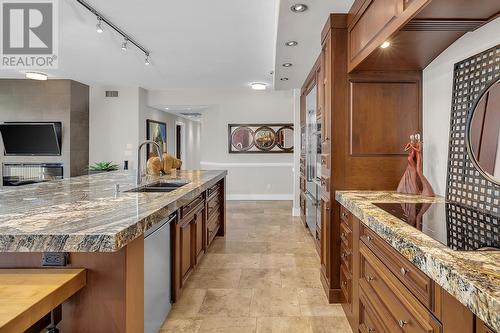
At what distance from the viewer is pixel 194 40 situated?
418 centimetres

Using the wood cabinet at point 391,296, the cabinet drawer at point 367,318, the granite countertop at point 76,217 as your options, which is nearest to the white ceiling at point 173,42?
the granite countertop at point 76,217

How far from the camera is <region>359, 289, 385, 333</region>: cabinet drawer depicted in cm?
154

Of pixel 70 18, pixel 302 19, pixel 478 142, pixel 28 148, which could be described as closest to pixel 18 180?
pixel 28 148

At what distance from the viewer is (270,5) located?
10.2 ft

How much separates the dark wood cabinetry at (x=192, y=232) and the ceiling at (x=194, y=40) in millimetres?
1827

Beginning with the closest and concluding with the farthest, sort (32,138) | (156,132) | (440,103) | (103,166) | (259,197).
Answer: (440,103), (32,138), (103,166), (259,197), (156,132)

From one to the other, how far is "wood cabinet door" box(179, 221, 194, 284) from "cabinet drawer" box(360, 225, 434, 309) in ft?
4.85

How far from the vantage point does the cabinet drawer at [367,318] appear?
154 cm

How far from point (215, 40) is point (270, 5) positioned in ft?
4.13

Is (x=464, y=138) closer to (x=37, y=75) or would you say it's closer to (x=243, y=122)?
(x=243, y=122)

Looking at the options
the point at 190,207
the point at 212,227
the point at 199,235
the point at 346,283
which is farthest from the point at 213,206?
the point at 346,283

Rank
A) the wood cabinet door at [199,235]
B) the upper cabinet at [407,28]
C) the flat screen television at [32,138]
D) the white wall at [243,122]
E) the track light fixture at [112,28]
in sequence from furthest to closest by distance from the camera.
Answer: the white wall at [243,122] < the flat screen television at [32,138] < the track light fixture at [112,28] < the wood cabinet door at [199,235] < the upper cabinet at [407,28]

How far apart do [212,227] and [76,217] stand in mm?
2501

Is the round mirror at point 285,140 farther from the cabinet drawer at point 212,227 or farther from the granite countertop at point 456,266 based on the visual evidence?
the granite countertop at point 456,266
